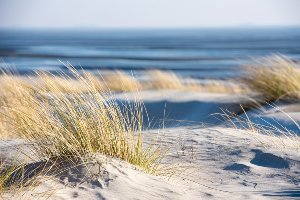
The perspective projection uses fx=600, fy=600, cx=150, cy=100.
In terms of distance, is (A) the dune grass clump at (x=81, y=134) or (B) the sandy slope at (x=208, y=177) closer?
(B) the sandy slope at (x=208, y=177)

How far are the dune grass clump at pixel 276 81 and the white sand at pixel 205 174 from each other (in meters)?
2.48

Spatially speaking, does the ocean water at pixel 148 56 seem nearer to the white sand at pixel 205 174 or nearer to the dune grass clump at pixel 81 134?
the dune grass clump at pixel 81 134

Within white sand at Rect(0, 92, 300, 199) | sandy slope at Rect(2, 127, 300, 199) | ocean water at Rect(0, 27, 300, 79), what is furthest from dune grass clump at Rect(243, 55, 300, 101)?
sandy slope at Rect(2, 127, 300, 199)

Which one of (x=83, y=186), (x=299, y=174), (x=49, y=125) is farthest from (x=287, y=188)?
(x=49, y=125)

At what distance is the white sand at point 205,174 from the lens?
3438 millimetres

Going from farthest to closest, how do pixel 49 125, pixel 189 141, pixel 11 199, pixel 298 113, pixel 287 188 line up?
pixel 298 113, pixel 189 141, pixel 49 125, pixel 287 188, pixel 11 199

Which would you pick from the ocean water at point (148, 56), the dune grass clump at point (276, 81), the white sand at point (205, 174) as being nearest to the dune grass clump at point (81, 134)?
the white sand at point (205, 174)

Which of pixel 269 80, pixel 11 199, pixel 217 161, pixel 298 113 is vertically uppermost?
pixel 269 80

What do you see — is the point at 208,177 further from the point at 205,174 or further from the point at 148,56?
the point at 148,56

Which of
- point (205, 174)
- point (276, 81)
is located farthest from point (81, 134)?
point (276, 81)

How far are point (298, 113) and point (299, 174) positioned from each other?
7.90ft

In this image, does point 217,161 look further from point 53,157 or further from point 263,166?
point 53,157

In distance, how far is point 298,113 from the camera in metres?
6.30

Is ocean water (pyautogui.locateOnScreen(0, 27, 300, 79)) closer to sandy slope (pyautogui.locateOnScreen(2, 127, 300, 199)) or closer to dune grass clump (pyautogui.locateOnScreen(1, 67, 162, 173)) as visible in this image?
dune grass clump (pyautogui.locateOnScreen(1, 67, 162, 173))
